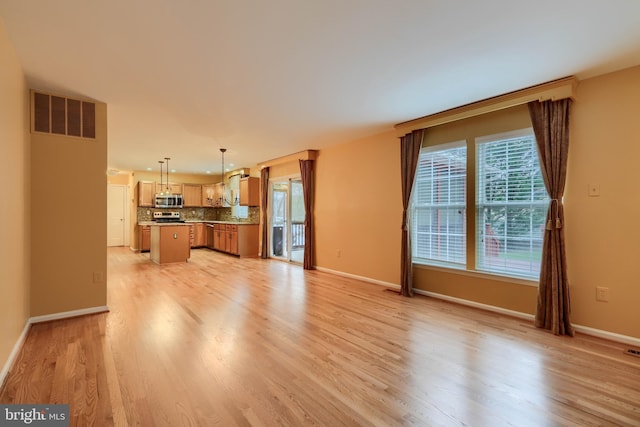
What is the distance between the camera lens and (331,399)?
74.4 inches

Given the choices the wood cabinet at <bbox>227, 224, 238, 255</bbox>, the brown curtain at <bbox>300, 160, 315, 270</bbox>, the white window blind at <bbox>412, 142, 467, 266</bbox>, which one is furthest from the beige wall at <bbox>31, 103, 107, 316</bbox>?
the wood cabinet at <bbox>227, 224, 238, 255</bbox>

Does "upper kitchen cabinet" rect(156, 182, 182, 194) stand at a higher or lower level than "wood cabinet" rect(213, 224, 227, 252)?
higher

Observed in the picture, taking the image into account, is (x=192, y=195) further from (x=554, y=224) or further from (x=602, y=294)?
(x=602, y=294)

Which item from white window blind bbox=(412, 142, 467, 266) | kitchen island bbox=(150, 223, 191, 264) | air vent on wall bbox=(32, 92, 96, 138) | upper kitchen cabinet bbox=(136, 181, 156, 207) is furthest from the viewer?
upper kitchen cabinet bbox=(136, 181, 156, 207)

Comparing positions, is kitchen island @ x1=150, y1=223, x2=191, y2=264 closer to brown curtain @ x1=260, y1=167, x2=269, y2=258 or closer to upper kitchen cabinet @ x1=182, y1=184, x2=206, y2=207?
brown curtain @ x1=260, y1=167, x2=269, y2=258

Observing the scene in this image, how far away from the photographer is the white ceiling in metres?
1.97

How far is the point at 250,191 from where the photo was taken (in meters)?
8.20

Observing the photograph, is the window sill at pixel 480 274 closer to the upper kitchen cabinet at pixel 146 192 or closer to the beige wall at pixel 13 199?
the beige wall at pixel 13 199

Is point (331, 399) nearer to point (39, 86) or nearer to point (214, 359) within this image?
point (214, 359)

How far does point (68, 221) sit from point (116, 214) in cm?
776

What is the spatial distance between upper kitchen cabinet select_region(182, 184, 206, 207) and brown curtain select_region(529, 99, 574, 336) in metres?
9.43

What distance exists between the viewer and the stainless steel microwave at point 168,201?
9.03m

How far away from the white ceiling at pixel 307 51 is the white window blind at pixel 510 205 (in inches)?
27.2

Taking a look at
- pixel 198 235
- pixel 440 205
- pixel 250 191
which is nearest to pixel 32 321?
pixel 440 205
